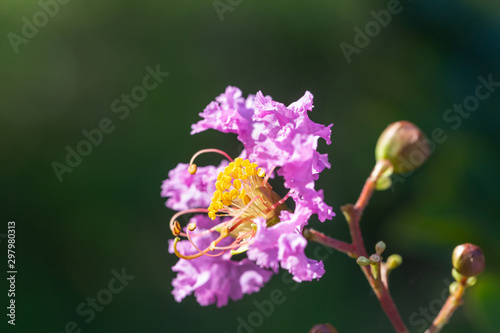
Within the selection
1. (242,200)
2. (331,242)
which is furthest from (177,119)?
(331,242)

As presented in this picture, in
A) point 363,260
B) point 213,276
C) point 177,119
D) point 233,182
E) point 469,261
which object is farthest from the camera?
point 177,119

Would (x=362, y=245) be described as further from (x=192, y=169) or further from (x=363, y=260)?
(x=192, y=169)

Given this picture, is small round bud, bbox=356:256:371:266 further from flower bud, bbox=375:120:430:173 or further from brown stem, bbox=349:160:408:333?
flower bud, bbox=375:120:430:173

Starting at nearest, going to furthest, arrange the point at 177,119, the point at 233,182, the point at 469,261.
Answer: the point at 469,261, the point at 233,182, the point at 177,119

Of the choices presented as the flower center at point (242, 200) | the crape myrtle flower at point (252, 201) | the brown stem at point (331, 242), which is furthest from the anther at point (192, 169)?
the brown stem at point (331, 242)

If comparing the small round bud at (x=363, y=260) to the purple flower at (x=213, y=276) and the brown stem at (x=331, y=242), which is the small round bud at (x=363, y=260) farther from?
the purple flower at (x=213, y=276)

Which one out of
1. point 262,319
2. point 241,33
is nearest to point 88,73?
point 241,33

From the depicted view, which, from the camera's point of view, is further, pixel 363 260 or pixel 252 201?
pixel 252 201
